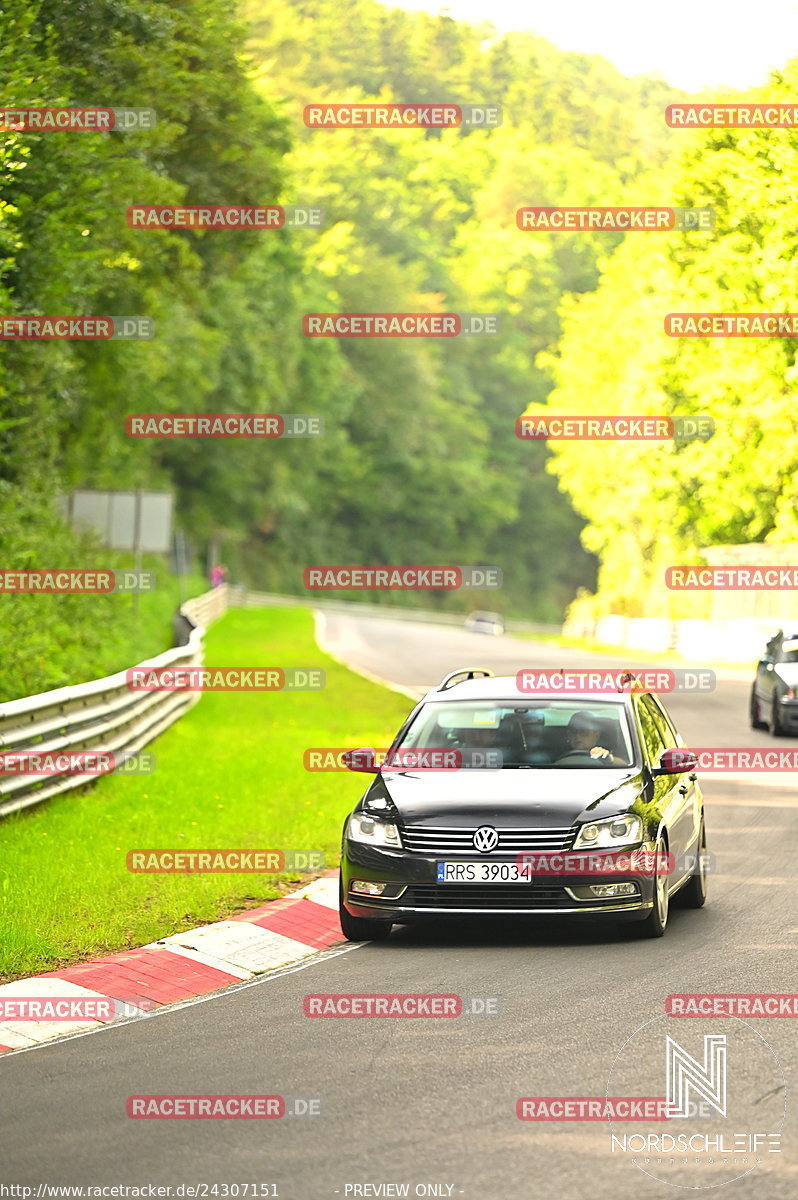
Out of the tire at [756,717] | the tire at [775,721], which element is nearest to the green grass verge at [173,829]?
the tire at [756,717]

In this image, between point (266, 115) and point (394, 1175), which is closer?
point (394, 1175)

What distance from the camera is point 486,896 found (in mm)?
10438

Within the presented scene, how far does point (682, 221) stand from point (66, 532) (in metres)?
27.7

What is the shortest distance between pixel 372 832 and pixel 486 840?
0.70 m

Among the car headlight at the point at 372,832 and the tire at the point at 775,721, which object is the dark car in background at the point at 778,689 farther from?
the car headlight at the point at 372,832

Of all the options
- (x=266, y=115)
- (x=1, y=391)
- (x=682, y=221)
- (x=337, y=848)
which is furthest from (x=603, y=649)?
(x=337, y=848)

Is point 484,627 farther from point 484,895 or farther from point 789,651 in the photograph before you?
point 484,895

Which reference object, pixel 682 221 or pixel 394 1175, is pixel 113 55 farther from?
pixel 682 221

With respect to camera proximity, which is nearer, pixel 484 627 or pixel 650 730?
pixel 650 730

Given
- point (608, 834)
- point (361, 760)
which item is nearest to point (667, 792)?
point (608, 834)

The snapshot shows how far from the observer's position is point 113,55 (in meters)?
24.4

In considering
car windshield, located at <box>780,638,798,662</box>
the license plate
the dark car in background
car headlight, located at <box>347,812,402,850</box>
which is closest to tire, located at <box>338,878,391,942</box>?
car headlight, located at <box>347,812,402,850</box>

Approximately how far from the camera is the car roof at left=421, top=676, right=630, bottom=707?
11875 millimetres

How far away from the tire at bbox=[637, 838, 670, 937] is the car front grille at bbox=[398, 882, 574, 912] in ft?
1.81
